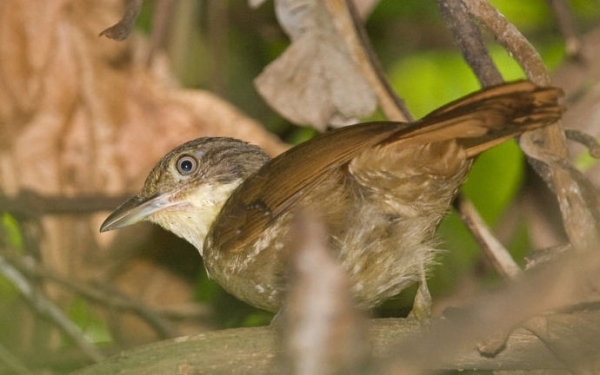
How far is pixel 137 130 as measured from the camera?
4.01 metres

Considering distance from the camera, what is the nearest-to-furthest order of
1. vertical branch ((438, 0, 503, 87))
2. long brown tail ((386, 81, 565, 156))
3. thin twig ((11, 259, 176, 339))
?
long brown tail ((386, 81, 565, 156)), vertical branch ((438, 0, 503, 87)), thin twig ((11, 259, 176, 339))

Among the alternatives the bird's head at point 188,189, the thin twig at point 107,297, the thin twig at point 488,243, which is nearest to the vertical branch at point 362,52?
the thin twig at point 488,243

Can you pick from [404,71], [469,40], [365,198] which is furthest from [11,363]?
[404,71]

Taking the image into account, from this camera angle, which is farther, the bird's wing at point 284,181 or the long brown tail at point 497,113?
the bird's wing at point 284,181

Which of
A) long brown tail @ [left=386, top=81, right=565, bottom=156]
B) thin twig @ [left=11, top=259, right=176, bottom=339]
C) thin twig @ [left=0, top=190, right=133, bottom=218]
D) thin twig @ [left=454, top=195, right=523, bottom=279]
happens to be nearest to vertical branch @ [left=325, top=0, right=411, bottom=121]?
thin twig @ [left=454, top=195, right=523, bottom=279]

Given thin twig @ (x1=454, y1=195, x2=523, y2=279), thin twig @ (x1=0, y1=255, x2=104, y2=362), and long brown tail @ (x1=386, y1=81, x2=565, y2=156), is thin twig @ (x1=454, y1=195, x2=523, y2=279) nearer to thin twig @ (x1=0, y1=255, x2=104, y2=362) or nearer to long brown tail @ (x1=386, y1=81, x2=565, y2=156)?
long brown tail @ (x1=386, y1=81, x2=565, y2=156)

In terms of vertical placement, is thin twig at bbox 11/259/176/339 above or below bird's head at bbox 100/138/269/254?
below

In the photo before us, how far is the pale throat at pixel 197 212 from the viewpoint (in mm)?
3230

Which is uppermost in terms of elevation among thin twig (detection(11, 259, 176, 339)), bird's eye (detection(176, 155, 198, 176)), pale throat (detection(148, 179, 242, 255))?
bird's eye (detection(176, 155, 198, 176))

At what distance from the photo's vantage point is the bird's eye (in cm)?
329

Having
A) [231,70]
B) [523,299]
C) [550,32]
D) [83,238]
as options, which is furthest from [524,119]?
[231,70]

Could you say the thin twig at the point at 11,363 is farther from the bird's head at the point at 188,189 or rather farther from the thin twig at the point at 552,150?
the thin twig at the point at 552,150

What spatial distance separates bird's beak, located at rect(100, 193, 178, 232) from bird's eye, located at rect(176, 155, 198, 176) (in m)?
0.09

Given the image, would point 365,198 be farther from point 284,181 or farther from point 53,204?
point 53,204
